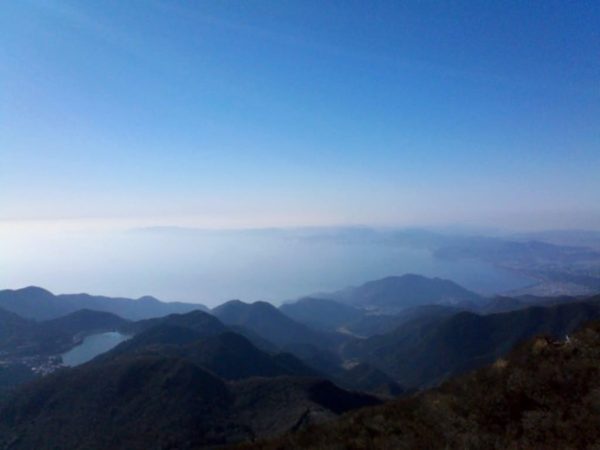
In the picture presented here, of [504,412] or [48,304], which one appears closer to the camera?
[504,412]

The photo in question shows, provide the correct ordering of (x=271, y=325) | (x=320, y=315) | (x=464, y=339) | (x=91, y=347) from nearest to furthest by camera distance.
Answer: (x=464, y=339)
(x=91, y=347)
(x=271, y=325)
(x=320, y=315)

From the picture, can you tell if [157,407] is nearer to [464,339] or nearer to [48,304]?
[464,339]

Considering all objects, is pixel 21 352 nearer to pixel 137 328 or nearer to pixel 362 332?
pixel 137 328

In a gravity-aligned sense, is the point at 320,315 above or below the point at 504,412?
below

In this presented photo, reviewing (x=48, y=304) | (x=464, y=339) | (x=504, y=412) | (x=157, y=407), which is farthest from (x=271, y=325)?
(x=504, y=412)

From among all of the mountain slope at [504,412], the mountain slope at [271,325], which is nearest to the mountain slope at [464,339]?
the mountain slope at [271,325]

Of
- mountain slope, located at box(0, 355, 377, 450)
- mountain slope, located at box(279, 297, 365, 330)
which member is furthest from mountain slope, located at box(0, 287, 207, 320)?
mountain slope, located at box(0, 355, 377, 450)

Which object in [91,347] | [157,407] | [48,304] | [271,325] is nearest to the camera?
[157,407]

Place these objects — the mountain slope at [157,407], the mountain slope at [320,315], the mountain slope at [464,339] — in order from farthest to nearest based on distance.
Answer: the mountain slope at [320,315] < the mountain slope at [464,339] < the mountain slope at [157,407]

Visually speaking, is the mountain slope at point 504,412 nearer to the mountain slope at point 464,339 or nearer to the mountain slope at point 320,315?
the mountain slope at point 464,339
